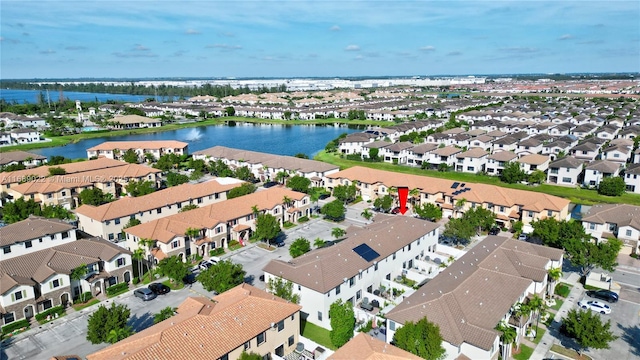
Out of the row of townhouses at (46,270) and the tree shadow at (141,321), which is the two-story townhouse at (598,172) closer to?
the tree shadow at (141,321)

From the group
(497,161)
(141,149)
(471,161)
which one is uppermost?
(141,149)

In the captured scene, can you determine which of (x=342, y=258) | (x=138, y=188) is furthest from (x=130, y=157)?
(x=342, y=258)

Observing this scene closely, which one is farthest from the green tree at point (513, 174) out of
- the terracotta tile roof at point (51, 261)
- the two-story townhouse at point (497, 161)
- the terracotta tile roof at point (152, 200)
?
the terracotta tile roof at point (51, 261)

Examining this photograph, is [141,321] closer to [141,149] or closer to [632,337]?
[632,337]

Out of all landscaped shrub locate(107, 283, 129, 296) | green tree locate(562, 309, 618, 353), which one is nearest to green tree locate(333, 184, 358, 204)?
landscaped shrub locate(107, 283, 129, 296)

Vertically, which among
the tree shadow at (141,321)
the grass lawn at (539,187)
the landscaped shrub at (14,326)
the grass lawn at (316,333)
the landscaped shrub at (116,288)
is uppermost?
the grass lawn at (539,187)

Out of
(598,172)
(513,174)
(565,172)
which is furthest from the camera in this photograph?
(513,174)

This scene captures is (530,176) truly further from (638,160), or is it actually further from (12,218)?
(12,218)
